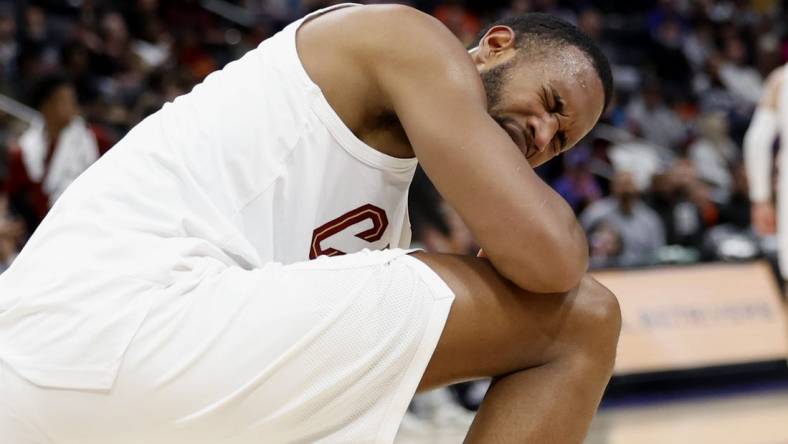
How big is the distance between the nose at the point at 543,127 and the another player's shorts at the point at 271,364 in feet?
1.25

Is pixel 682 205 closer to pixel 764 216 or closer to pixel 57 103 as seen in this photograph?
pixel 764 216

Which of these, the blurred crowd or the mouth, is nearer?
the mouth

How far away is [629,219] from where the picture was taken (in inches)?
295

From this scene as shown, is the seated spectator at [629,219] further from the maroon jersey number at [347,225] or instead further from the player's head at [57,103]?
the maroon jersey number at [347,225]

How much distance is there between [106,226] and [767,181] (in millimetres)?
4284

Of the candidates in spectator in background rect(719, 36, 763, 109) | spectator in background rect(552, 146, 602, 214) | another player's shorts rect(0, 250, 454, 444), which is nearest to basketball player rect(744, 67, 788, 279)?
spectator in background rect(552, 146, 602, 214)

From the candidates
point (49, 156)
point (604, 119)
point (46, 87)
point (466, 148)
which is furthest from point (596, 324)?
point (604, 119)

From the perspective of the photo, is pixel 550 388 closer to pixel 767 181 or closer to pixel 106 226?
pixel 106 226

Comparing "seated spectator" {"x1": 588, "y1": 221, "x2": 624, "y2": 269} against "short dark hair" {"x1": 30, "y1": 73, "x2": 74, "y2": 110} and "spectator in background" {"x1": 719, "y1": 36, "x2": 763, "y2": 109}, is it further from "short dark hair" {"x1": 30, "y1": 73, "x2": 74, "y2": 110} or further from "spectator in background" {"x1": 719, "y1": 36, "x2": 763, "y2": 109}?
"spectator in background" {"x1": 719, "y1": 36, "x2": 763, "y2": 109}

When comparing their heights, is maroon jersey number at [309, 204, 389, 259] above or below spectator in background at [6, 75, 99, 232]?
above

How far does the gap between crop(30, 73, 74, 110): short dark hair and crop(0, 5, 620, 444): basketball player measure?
3.89 meters

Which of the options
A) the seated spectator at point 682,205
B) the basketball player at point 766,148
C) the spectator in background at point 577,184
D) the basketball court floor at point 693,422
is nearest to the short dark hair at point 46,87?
the basketball court floor at point 693,422

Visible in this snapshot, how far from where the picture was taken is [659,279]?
5.56 m

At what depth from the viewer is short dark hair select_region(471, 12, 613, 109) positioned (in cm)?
190
